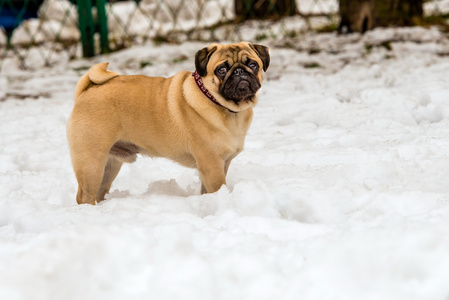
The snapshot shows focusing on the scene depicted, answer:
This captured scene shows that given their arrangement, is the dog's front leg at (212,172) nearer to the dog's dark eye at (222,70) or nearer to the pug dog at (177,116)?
the pug dog at (177,116)

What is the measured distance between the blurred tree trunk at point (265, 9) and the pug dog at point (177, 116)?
6710 millimetres

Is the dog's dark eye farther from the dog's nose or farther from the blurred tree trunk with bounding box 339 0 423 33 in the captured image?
the blurred tree trunk with bounding box 339 0 423 33

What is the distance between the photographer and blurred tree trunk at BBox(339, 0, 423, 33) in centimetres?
648

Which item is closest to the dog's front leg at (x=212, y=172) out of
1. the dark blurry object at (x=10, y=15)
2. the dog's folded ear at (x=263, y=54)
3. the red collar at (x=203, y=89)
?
the red collar at (x=203, y=89)

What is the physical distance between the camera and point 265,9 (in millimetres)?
8875

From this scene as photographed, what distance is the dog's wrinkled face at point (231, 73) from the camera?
211cm

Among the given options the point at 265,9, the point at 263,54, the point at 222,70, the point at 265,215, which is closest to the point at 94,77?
the point at 222,70

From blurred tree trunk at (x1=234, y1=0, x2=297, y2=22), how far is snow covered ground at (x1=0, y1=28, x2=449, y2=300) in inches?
204

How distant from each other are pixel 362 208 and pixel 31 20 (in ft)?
28.4

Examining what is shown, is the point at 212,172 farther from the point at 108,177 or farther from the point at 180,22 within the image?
the point at 180,22

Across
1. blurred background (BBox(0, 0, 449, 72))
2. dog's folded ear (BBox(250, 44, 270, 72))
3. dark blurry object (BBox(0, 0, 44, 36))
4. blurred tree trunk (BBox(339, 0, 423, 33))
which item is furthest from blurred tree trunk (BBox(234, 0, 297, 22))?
dog's folded ear (BBox(250, 44, 270, 72))

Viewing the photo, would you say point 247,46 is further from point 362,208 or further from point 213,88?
point 362,208

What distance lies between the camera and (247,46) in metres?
2.32

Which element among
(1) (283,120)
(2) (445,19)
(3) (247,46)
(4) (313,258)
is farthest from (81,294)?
(2) (445,19)
